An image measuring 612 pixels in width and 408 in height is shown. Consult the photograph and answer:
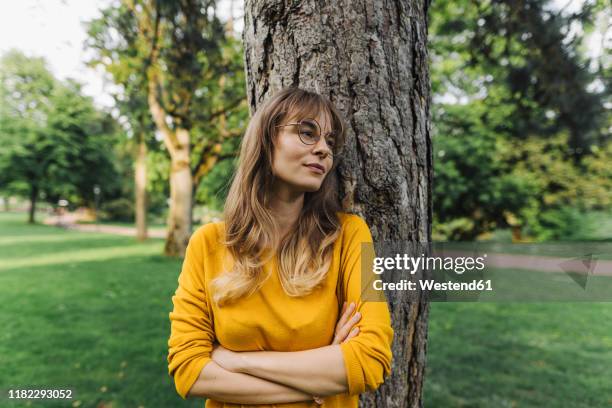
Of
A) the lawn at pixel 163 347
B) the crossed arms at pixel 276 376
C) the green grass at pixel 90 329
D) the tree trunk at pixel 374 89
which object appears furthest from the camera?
the green grass at pixel 90 329

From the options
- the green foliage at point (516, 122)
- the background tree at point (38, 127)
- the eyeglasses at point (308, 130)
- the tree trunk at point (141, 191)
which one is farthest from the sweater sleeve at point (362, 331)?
the background tree at point (38, 127)

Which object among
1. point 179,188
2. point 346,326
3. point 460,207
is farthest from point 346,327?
point 460,207

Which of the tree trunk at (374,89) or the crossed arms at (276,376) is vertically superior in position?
the tree trunk at (374,89)

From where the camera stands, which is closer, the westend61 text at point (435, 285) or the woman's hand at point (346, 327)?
the woman's hand at point (346, 327)

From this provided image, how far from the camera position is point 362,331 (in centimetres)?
157

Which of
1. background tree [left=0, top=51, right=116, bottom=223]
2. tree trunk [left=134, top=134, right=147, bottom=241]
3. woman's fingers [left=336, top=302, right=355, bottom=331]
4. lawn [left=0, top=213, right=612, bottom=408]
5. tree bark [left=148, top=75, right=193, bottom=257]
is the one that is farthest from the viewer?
background tree [left=0, top=51, right=116, bottom=223]

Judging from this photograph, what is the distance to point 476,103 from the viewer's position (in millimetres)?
15227

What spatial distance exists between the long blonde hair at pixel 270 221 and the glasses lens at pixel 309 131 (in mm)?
35

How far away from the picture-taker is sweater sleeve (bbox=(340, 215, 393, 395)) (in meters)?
1.50

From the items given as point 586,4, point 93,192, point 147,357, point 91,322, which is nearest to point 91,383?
point 147,357

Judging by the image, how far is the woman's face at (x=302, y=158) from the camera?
169 cm

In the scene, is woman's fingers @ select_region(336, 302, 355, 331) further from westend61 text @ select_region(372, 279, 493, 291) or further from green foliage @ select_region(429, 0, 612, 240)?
green foliage @ select_region(429, 0, 612, 240)

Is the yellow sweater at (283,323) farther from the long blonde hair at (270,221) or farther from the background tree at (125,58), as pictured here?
the background tree at (125,58)

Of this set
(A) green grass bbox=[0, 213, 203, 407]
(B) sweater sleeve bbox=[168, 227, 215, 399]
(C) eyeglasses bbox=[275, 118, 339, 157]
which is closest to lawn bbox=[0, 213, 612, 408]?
(A) green grass bbox=[0, 213, 203, 407]
